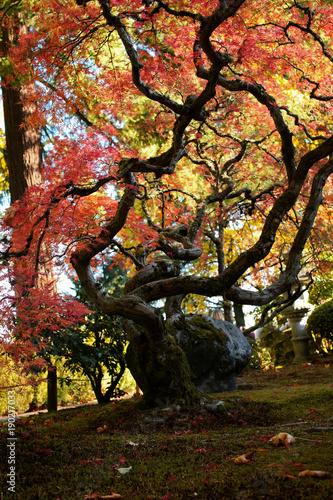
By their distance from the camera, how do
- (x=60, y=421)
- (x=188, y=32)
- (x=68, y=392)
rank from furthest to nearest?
(x=68, y=392)
(x=188, y=32)
(x=60, y=421)

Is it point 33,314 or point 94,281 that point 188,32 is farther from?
point 33,314

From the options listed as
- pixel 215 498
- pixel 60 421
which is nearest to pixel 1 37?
pixel 60 421

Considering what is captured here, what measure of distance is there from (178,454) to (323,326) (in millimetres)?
7193

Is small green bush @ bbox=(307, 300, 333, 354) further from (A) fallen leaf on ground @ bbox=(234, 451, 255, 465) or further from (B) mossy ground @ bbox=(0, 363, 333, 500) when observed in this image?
(A) fallen leaf on ground @ bbox=(234, 451, 255, 465)

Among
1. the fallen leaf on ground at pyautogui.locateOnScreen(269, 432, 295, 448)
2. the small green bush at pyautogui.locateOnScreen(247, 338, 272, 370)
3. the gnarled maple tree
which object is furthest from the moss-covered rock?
the small green bush at pyautogui.locateOnScreen(247, 338, 272, 370)

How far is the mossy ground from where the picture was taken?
1.86 meters

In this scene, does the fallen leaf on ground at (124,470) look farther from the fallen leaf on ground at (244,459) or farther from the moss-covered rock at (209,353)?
the moss-covered rock at (209,353)

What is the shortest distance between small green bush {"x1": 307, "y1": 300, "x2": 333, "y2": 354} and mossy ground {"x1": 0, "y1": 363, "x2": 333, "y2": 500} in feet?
16.0

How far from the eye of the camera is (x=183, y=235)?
572 centimetres

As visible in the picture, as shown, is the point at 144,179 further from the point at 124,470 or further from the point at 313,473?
the point at 313,473

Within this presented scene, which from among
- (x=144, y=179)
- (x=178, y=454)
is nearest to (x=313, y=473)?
(x=178, y=454)

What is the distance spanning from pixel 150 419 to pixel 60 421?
1.21 m

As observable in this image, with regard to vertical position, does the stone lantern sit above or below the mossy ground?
above

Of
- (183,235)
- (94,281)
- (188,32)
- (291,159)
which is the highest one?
(188,32)
